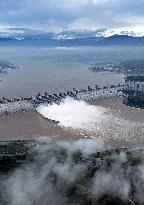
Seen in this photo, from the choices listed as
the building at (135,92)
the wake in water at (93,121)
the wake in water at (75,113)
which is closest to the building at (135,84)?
the building at (135,92)

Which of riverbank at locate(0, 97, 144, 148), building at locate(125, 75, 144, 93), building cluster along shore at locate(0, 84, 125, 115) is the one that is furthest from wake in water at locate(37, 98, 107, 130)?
building at locate(125, 75, 144, 93)

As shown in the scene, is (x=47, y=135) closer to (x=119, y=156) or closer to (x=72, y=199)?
(x=119, y=156)

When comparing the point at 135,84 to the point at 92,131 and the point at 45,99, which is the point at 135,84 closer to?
the point at 45,99

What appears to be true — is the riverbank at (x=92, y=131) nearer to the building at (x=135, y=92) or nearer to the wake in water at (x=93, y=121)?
the wake in water at (x=93, y=121)

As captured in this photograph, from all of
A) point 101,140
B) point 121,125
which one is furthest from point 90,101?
point 101,140

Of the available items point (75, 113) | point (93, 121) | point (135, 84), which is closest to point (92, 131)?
point (93, 121)

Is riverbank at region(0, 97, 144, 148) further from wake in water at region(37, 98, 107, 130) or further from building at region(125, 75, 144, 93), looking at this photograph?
building at region(125, 75, 144, 93)
